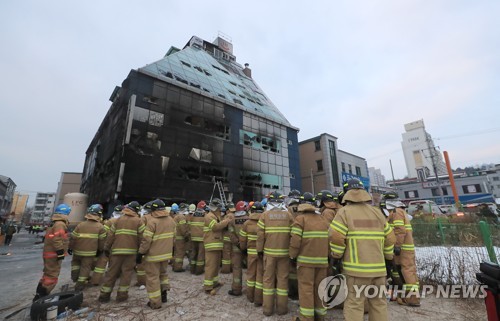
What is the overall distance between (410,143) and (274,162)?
62928 millimetres

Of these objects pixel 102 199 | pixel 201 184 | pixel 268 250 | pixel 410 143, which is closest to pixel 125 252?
pixel 268 250

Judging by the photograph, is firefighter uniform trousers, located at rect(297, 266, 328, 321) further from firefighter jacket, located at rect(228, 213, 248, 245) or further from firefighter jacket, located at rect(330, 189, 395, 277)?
firefighter jacket, located at rect(228, 213, 248, 245)

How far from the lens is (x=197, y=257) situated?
7660 mm

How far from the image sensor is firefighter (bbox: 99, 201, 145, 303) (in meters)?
5.03

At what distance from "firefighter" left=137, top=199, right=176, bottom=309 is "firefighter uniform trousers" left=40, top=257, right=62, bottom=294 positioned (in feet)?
5.99

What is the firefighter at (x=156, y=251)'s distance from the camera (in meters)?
4.73

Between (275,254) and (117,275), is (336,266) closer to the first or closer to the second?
(275,254)

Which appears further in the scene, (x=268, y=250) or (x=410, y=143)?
(x=410, y=143)

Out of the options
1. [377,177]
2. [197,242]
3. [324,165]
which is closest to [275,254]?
[197,242]

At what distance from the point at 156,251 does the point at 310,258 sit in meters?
3.25

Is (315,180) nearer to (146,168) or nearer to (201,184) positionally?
(201,184)

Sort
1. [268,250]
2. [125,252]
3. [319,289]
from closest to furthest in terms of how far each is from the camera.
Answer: [319,289] < [268,250] < [125,252]

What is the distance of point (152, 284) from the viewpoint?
4727mm

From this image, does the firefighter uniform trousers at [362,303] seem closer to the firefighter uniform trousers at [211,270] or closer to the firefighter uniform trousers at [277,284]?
the firefighter uniform trousers at [277,284]
